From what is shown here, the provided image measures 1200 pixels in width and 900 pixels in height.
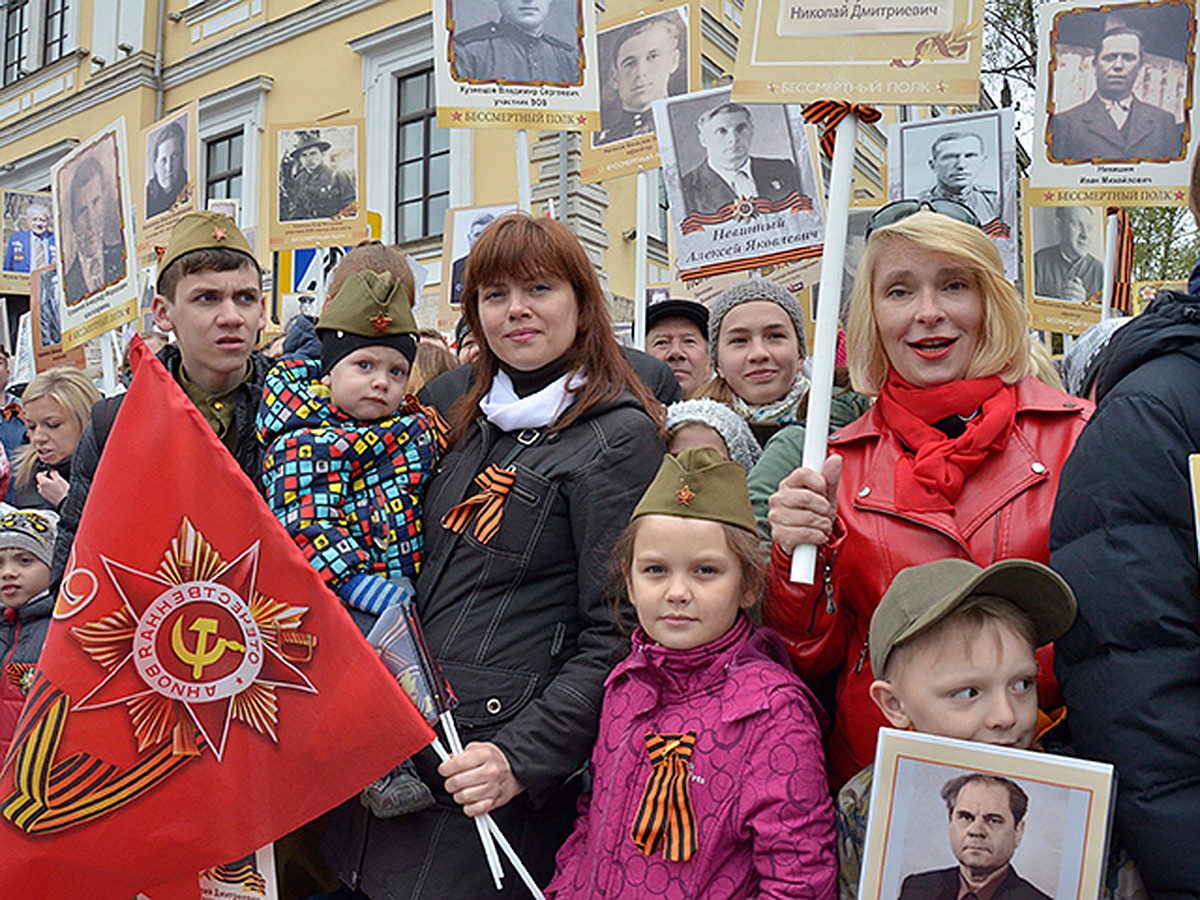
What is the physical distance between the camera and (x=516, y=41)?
4.74m

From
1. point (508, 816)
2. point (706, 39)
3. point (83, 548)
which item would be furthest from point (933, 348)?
point (706, 39)

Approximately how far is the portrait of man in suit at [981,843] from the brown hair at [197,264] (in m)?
1.96

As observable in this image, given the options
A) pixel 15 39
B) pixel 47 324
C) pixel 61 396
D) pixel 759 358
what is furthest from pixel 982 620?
pixel 15 39

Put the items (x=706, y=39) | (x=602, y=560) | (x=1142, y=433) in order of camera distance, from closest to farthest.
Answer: (x=1142, y=433) < (x=602, y=560) < (x=706, y=39)

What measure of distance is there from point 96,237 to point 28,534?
2.01 meters

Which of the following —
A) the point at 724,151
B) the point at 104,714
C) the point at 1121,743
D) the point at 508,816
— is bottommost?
the point at 508,816

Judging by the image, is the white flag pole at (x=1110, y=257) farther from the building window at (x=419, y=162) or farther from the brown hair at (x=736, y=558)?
the building window at (x=419, y=162)

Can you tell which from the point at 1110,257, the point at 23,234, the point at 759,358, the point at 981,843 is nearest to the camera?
the point at 981,843

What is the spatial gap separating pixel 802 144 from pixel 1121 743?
4026mm

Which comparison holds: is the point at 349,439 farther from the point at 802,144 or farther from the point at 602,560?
the point at 802,144

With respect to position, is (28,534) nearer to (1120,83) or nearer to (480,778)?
(480,778)

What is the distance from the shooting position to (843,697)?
6.88 ft

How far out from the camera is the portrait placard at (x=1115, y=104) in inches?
194

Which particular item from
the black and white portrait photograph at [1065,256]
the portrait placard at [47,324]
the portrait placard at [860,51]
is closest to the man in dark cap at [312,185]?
the portrait placard at [47,324]
